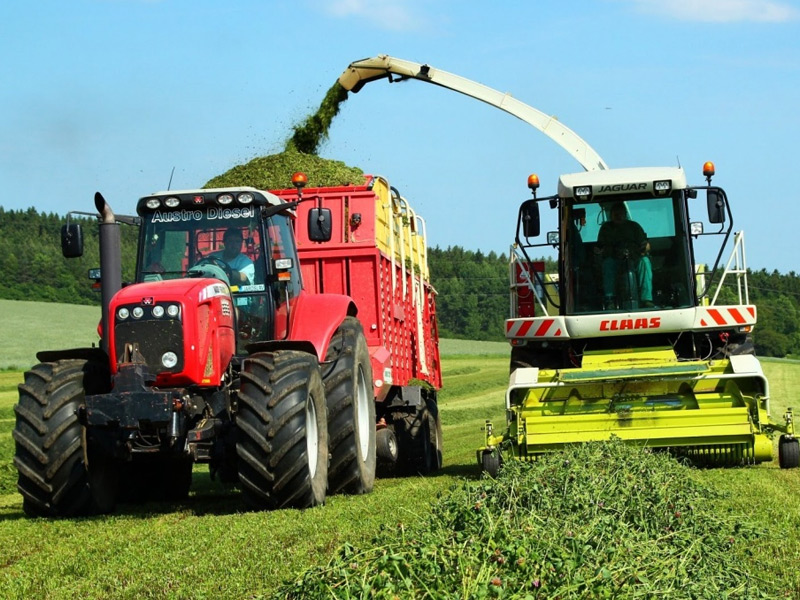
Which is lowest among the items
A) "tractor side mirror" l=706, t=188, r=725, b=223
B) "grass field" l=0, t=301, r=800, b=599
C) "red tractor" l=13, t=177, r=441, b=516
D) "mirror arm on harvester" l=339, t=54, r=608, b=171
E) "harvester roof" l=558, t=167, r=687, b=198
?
"grass field" l=0, t=301, r=800, b=599

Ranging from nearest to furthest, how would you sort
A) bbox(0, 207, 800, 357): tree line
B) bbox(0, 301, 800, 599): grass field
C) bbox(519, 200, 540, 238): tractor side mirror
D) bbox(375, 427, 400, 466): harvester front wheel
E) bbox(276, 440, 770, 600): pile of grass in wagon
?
bbox(276, 440, 770, 600): pile of grass in wagon → bbox(0, 301, 800, 599): grass field → bbox(519, 200, 540, 238): tractor side mirror → bbox(375, 427, 400, 466): harvester front wheel → bbox(0, 207, 800, 357): tree line

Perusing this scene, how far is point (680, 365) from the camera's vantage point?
424 inches

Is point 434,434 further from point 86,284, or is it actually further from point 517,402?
point 86,284

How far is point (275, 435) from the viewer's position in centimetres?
854

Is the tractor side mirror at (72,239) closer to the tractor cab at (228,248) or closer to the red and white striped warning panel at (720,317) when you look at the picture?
the tractor cab at (228,248)

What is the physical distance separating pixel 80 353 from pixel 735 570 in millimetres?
5767

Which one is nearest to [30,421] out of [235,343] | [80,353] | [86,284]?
[80,353]

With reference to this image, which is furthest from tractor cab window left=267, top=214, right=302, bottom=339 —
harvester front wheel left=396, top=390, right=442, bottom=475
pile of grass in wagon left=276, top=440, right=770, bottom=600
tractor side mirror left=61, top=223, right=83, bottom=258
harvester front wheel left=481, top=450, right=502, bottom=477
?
harvester front wheel left=396, top=390, right=442, bottom=475

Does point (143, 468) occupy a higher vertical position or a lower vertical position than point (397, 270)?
lower

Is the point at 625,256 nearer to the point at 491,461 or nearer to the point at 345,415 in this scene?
the point at 491,461

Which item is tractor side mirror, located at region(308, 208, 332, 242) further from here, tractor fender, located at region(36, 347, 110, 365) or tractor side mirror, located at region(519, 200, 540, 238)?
tractor side mirror, located at region(519, 200, 540, 238)

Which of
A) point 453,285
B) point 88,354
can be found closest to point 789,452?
point 88,354

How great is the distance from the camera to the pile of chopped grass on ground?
13.6 meters

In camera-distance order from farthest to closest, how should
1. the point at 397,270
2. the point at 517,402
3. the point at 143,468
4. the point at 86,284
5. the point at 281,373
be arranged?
the point at 86,284 < the point at 397,270 < the point at 517,402 < the point at 143,468 < the point at 281,373
